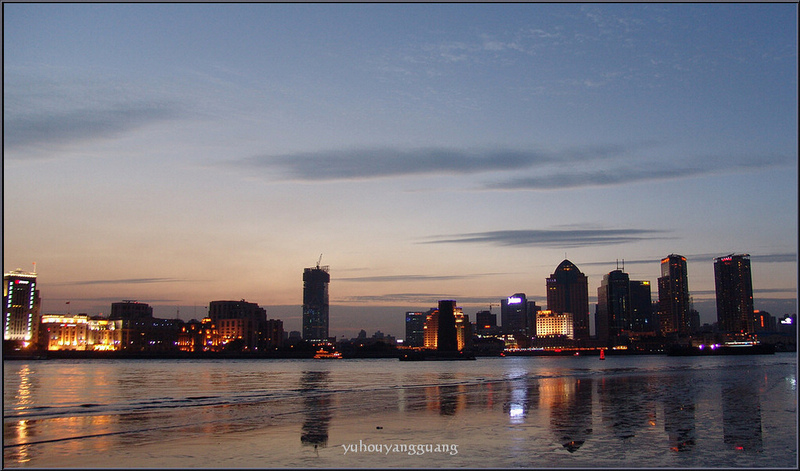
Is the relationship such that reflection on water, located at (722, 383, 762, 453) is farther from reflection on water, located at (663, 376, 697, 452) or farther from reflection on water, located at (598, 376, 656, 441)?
reflection on water, located at (598, 376, 656, 441)

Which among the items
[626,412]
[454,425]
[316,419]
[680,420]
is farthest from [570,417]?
[316,419]

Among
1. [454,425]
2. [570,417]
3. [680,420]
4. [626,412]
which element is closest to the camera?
[454,425]

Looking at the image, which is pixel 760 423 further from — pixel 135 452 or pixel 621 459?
pixel 135 452

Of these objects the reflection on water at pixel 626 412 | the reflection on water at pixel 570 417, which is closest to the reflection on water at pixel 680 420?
the reflection on water at pixel 626 412

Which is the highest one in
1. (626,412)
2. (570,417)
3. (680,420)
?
(680,420)

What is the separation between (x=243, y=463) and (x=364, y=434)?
27.0 feet

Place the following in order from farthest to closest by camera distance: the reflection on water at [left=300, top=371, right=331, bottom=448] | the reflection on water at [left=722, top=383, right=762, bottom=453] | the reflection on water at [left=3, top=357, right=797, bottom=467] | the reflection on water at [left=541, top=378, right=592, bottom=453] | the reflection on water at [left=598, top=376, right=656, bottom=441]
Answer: the reflection on water at [left=598, top=376, right=656, bottom=441], the reflection on water at [left=300, top=371, right=331, bottom=448], the reflection on water at [left=541, top=378, right=592, bottom=453], the reflection on water at [left=722, top=383, right=762, bottom=453], the reflection on water at [left=3, top=357, right=797, bottom=467]

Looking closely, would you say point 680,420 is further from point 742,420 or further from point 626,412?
point 626,412

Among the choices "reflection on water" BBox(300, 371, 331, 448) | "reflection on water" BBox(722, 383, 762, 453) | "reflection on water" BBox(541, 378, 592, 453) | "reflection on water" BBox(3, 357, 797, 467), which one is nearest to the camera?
"reflection on water" BBox(3, 357, 797, 467)

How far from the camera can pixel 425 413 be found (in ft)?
130

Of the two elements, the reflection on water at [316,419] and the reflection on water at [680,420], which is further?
the reflection on water at [316,419]

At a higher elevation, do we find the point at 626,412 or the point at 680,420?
the point at 680,420

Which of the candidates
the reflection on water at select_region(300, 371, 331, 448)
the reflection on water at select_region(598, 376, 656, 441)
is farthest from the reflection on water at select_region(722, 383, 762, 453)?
the reflection on water at select_region(300, 371, 331, 448)

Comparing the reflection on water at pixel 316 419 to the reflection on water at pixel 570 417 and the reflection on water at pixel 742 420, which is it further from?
the reflection on water at pixel 742 420
